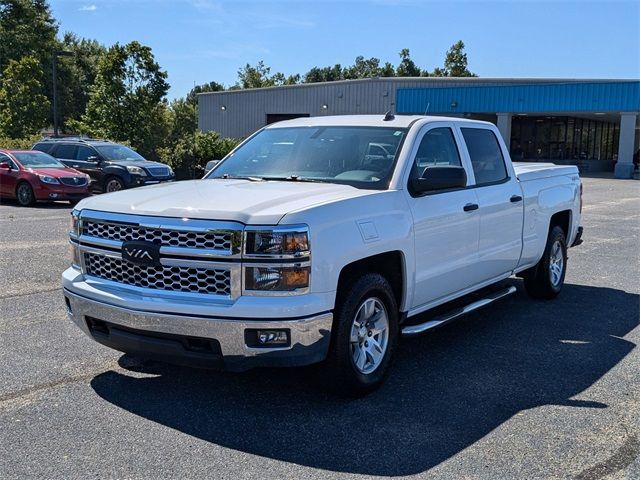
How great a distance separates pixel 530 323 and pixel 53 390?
4.53 m

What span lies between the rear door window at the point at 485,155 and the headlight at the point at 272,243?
107 inches

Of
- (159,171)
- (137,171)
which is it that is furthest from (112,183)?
(159,171)

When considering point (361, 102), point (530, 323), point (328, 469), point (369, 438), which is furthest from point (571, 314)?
point (361, 102)

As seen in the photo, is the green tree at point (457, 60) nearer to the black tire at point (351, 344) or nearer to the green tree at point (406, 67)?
the green tree at point (406, 67)

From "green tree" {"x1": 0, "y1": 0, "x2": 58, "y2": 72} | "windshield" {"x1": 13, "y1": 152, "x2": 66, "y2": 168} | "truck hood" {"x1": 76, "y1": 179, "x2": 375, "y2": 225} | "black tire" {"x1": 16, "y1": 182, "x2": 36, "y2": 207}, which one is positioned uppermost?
"green tree" {"x1": 0, "y1": 0, "x2": 58, "y2": 72}

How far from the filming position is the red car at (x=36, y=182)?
59.4ft

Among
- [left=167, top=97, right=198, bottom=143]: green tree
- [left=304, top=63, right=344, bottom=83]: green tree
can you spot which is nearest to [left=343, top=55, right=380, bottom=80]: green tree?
[left=304, top=63, right=344, bottom=83]: green tree

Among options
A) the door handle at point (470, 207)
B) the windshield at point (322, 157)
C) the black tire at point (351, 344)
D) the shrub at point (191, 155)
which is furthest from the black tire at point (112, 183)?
the black tire at point (351, 344)

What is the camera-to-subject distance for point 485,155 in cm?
668

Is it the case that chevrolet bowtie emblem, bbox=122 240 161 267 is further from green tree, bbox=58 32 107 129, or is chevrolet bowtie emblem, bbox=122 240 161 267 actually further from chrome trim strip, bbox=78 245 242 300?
green tree, bbox=58 32 107 129

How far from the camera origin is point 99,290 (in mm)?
4629

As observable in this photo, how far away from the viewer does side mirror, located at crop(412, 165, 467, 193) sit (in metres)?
5.21

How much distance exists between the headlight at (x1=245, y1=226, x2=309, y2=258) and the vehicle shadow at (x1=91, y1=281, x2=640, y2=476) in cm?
102

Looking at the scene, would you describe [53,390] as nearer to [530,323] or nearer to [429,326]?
[429,326]
